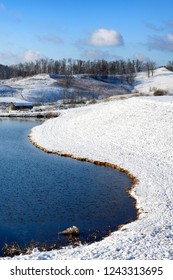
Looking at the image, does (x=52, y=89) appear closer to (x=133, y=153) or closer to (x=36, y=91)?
(x=36, y=91)

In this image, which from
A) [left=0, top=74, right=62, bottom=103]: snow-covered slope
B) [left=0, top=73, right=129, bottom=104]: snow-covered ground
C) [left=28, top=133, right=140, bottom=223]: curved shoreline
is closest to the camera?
[left=28, top=133, right=140, bottom=223]: curved shoreline

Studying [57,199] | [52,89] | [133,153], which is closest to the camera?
[57,199]

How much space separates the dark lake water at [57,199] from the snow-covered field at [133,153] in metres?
1.32

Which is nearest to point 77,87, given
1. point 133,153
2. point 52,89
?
point 52,89

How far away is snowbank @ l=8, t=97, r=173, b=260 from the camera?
15180 mm

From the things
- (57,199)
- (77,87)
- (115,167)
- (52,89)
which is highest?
(77,87)

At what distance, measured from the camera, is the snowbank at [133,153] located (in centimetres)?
1518

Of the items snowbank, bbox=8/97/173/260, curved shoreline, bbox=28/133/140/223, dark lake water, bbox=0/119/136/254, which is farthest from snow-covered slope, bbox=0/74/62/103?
dark lake water, bbox=0/119/136/254

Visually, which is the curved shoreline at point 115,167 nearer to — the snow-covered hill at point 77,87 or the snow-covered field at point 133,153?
the snow-covered field at point 133,153

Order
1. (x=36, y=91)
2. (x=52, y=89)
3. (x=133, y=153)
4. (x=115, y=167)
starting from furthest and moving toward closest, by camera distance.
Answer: (x=52, y=89)
(x=36, y=91)
(x=133, y=153)
(x=115, y=167)

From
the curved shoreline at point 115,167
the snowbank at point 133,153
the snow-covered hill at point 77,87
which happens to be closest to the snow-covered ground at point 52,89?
the snow-covered hill at point 77,87

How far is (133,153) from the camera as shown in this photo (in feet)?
117

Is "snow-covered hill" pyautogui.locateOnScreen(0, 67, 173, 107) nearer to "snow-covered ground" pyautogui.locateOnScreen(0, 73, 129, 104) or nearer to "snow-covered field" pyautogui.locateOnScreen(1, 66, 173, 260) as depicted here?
"snow-covered ground" pyautogui.locateOnScreen(0, 73, 129, 104)

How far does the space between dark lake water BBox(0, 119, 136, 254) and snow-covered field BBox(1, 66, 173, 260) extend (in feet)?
4.32
